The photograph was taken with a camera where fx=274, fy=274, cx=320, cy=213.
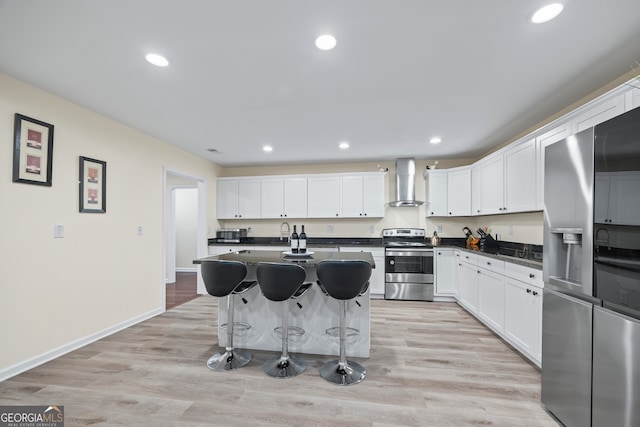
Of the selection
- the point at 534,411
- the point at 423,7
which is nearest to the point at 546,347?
the point at 534,411

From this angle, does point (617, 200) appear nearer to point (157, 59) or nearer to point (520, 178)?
point (520, 178)

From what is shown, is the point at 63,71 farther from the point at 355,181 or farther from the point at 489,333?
the point at 489,333

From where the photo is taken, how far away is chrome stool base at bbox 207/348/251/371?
8.09 ft

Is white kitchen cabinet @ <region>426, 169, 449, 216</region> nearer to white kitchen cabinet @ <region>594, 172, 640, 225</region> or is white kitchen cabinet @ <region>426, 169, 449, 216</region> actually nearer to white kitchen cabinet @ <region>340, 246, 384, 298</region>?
white kitchen cabinet @ <region>340, 246, 384, 298</region>

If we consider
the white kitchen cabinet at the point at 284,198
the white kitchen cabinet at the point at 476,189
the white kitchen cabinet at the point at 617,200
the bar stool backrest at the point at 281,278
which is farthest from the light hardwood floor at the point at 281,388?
the white kitchen cabinet at the point at 284,198

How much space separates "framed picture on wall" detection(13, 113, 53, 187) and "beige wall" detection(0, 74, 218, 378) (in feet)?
0.15

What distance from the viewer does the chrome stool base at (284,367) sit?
7.72 ft

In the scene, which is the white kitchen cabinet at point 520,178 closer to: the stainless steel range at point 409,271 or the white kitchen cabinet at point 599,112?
the white kitchen cabinet at point 599,112

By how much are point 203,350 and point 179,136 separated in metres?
2.79

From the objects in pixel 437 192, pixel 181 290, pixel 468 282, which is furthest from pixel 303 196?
pixel 468 282

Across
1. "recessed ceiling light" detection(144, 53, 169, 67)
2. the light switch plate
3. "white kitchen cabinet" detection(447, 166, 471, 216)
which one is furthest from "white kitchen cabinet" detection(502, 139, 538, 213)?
the light switch plate

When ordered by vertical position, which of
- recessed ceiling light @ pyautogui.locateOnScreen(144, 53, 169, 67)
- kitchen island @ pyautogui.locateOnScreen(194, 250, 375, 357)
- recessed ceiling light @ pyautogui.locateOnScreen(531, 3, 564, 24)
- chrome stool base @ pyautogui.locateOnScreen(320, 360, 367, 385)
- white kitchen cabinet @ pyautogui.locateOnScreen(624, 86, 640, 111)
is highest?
recessed ceiling light @ pyautogui.locateOnScreen(531, 3, 564, 24)

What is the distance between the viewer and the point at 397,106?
280 cm

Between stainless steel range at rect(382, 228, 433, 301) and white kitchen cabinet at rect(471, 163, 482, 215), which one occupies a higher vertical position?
white kitchen cabinet at rect(471, 163, 482, 215)
